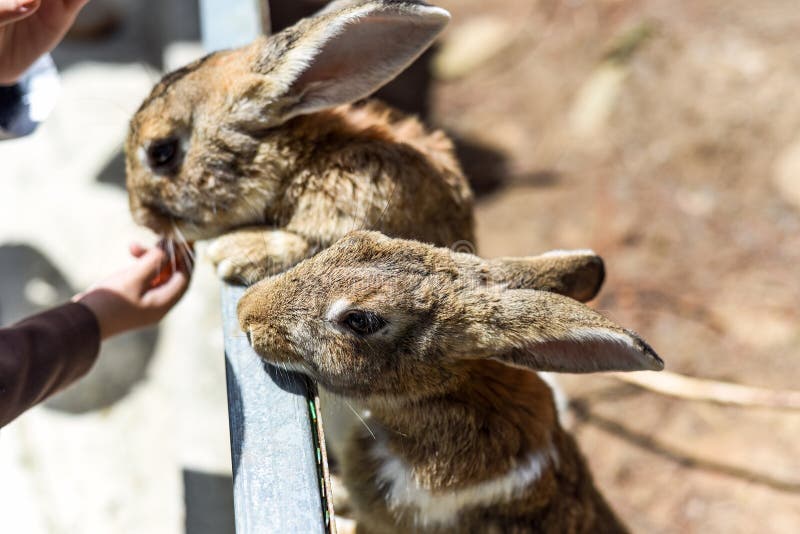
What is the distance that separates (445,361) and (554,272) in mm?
397

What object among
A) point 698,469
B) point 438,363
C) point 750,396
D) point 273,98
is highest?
point 273,98

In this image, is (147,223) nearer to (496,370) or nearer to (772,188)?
(496,370)

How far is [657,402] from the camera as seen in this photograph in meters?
3.98

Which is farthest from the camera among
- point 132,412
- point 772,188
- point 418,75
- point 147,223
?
point 418,75

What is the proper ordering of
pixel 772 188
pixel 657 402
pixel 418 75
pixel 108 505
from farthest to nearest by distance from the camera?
pixel 418 75
pixel 772 188
pixel 657 402
pixel 108 505

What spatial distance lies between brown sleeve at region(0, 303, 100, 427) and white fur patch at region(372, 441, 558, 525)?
925mm

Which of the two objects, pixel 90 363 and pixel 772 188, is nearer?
pixel 90 363

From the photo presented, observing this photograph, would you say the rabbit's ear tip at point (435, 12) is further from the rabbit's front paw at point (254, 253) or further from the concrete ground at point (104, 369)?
the concrete ground at point (104, 369)

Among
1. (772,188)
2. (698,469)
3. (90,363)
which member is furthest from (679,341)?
(90,363)

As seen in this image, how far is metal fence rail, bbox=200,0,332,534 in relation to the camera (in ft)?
5.45

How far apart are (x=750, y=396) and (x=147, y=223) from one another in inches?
102

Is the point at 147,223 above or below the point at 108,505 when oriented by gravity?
above

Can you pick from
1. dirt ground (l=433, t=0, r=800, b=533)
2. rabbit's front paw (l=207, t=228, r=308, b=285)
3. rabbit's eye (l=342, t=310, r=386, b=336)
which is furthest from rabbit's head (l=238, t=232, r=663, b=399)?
dirt ground (l=433, t=0, r=800, b=533)

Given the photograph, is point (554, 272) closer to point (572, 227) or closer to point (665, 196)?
point (572, 227)
